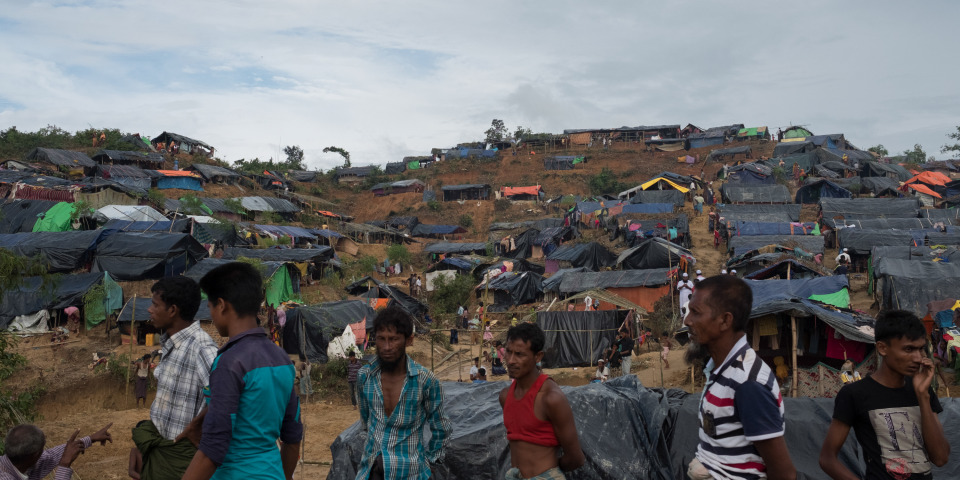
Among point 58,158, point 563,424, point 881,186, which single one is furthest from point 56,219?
point 881,186

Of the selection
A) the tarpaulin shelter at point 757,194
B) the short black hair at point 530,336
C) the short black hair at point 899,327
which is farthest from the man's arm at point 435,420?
the tarpaulin shelter at point 757,194

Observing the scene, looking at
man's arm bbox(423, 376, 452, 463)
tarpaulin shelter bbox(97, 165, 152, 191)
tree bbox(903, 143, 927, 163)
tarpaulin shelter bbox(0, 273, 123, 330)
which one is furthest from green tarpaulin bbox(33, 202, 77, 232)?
tree bbox(903, 143, 927, 163)

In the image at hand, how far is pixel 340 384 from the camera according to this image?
581 inches

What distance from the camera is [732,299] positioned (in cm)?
254

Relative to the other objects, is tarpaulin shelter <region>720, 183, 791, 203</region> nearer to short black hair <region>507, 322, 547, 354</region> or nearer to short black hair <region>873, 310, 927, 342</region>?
short black hair <region>507, 322, 547, 354</region>

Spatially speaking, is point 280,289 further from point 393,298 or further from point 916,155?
point 916,155

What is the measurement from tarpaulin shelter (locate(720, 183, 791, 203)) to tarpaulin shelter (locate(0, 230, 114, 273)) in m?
27.5

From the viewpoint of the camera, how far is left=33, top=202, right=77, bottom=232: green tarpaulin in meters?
26.0

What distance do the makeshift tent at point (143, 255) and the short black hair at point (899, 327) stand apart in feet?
69.1

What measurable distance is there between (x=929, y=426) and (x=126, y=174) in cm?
4121

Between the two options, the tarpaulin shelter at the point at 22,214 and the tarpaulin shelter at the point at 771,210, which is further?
the tarpaulin shelter at the point at 771,210

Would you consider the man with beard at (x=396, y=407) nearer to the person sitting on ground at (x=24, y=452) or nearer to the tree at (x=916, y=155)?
the person sitting on ground at (x=24, y=452)

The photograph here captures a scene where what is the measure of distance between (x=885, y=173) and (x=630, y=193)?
47.6 ft

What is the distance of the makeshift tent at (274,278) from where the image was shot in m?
21.2
